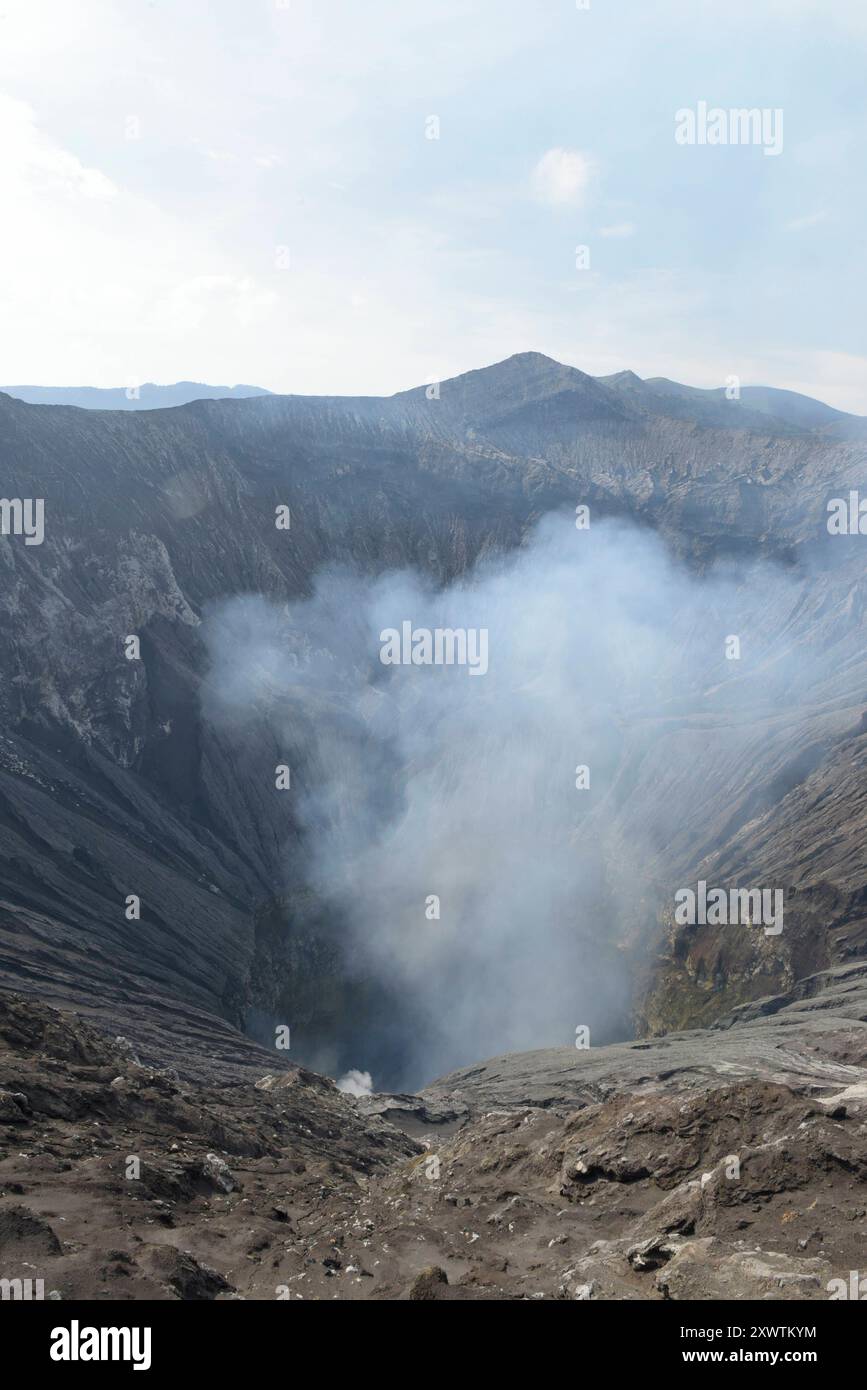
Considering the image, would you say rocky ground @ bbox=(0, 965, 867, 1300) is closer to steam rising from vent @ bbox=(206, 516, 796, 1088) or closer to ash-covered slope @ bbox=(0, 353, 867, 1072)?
ash-covered slope @ bbox=(0, 353, 867, 1072)

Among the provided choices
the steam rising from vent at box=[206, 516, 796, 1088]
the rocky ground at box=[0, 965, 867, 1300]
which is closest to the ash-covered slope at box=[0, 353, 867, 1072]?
the steam rising from vent at box=[206, 516, 796, 1088]

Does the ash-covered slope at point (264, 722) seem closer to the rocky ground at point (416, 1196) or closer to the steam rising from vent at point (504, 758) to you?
the steam rising from vent at point (504, 758)

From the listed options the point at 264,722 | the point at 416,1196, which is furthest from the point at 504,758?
the point at 416,1196

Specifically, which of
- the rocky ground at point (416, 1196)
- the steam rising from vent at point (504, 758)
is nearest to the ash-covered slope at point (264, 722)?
the steam rising from vent at point (504, 758)

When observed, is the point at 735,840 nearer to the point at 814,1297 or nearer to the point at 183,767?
the point at 183,767

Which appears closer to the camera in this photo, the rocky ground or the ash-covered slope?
the rocky ground

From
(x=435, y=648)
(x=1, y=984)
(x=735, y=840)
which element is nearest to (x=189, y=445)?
(x=435, y=648)
